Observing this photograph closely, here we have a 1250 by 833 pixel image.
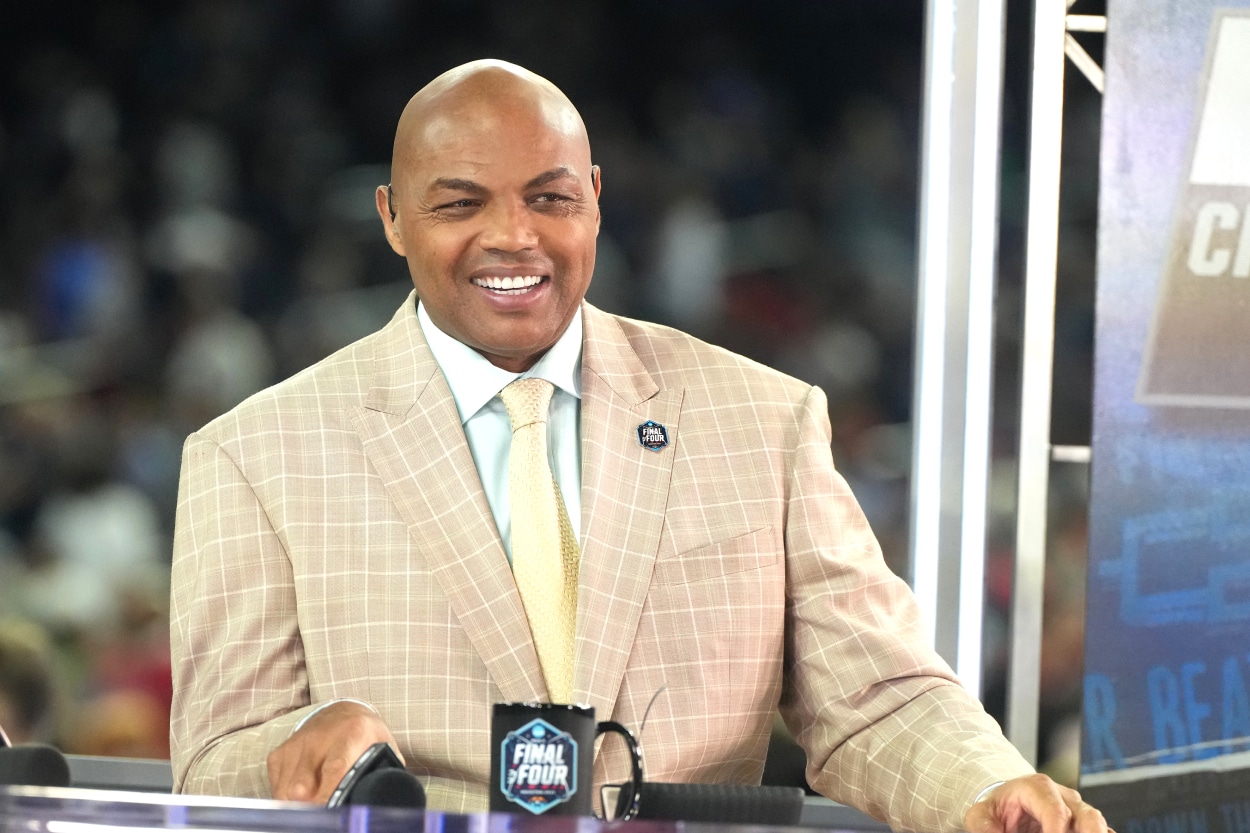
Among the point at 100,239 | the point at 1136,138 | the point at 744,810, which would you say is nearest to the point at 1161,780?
the point at 1136,138

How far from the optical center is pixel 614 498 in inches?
67.4

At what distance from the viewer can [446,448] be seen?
1702 mm

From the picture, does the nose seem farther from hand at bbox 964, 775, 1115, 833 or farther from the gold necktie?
hand at bbox 964, 775, 1115, 833

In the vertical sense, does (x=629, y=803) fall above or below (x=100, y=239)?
below

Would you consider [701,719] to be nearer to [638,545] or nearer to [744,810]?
[638,545]

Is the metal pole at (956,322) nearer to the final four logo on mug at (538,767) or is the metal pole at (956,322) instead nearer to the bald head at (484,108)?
the bald head at (484,108)

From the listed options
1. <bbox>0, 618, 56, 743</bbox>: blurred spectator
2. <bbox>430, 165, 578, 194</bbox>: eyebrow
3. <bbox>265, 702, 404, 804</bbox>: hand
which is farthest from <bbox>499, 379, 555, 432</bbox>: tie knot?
<bbox>0, 618, 56, 743</bbox>: blurred spectator

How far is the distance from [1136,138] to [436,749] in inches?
71.3

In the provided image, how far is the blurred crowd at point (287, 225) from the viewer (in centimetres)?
291

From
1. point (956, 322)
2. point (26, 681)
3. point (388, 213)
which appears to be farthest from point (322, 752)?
point (26, 681)

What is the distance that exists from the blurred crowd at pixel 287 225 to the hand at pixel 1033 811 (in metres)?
1.53

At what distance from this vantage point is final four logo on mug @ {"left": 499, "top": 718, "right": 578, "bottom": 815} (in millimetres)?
1099

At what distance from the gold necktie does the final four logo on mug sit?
0.53 meters

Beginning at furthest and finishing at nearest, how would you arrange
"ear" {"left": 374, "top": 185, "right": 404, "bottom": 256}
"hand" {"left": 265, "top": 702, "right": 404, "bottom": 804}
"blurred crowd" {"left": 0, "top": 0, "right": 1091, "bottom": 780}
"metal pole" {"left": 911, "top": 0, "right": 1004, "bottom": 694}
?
"blurred crowd" {"left": 0, "top": 0, "right": 1091, "bottom": 780}
"metal pole" {"left": 911, "top": 0, "right": 1004, "bottom": 694}
"ear" {"left": 374, "top": 185, "right": 404, "bottom": 256}
"hand" {"left": 265, "top": 702, "right": 404, "bottom": 804}
